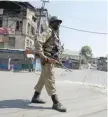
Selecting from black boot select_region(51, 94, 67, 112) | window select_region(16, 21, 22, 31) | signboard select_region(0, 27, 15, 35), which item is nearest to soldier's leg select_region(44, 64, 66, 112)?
black boot select_region(51, 94, 67, 112)

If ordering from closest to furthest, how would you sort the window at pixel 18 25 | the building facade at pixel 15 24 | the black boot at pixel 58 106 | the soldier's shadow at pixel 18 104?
1. the black boot at pixel 58 106
2. the soldier's shadow at pixel 18 104
3. the building facade at pixel 15 24
4. the window at pixel 18 25

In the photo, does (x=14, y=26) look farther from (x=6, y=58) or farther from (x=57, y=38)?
(x=57, y=38)

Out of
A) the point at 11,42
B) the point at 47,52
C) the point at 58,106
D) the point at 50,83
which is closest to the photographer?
the point at 58,106

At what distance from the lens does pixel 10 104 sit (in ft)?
17.0

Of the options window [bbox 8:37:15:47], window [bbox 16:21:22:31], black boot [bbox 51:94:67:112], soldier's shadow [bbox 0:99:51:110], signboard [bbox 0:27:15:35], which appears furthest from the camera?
window [bbox 16:21:22:31]

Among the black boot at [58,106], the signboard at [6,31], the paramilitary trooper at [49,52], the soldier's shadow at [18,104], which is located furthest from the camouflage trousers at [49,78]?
the signboard at [6,31]

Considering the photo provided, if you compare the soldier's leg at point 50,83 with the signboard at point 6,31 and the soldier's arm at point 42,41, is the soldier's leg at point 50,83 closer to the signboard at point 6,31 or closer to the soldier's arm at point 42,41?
the soldier's arm at point 42,41

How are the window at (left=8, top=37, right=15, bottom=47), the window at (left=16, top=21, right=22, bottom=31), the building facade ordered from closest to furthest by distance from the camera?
the building facade, the window at (left=8, top=37, right=15, bottom=47), the window at (left=16, top=21, right=22, bottom=31)

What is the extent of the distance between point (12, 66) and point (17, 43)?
9812mm

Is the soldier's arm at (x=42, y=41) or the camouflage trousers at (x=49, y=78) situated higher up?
the soldier's arm at (x=42, y=41)

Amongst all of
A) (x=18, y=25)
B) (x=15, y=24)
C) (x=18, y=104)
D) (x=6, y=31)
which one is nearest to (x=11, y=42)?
(x=6, y=31)

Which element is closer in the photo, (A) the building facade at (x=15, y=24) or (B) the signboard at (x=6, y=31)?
(B) the signboard at (x=6, y=31)

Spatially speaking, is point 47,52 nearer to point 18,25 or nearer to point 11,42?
point 11,42

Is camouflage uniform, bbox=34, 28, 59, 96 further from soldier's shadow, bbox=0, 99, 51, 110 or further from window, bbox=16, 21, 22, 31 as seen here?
window, bbox=16, 21, 22, 31
